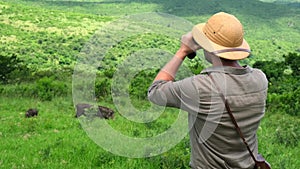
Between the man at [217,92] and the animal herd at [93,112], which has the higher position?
the man at [217,92]

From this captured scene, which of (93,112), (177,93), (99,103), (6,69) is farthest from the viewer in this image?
(6,69)

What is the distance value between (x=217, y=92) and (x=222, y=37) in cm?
32

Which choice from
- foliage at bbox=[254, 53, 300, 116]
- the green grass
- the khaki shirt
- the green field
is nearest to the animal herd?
the green field

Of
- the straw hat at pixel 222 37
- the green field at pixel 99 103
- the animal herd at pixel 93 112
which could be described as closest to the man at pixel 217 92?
the straw hat at pixel 222 37

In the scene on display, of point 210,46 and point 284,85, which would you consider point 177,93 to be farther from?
point 284,85

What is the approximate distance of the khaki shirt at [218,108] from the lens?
2.57 meters

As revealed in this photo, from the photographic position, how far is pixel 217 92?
2578 mm

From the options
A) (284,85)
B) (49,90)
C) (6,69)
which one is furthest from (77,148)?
(6,69)

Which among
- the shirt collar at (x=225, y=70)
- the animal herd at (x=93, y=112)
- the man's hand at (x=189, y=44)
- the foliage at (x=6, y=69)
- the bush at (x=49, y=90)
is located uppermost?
the man's hand at (x=189, y=44)

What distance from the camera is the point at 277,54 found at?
76875mm

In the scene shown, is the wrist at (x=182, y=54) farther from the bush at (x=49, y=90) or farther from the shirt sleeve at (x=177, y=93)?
the bush at (x=49, y=90)

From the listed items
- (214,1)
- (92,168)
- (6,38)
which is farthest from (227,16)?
(214,1)

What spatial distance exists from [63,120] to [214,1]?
146 m

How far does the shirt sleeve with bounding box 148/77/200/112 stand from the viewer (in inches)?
100
